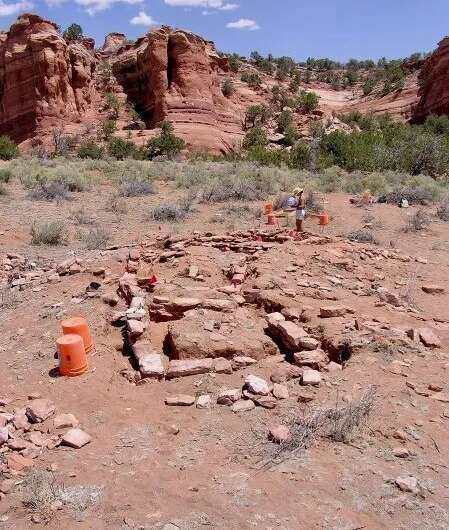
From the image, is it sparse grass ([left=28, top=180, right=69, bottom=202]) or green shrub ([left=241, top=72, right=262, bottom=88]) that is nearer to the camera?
sparse grass ([left=28, top=180, right=69, bottom=202])

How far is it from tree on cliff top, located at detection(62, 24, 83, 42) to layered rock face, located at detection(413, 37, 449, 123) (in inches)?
1244

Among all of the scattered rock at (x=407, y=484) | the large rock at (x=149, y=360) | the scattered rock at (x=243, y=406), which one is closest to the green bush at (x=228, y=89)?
the large rock at (x=149, y=360)

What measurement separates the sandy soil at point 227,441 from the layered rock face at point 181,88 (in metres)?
30.9

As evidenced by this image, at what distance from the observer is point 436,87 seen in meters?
43.8

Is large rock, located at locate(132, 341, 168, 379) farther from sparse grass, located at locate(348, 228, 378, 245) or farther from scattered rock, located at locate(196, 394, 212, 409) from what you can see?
sparse grass, located at locate(348, 228, 378, 245)

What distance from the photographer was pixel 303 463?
334cm

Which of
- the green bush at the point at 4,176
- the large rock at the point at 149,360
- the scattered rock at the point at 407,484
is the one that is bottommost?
the scattered rock at the point at 407,484

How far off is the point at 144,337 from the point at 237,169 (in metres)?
16.0

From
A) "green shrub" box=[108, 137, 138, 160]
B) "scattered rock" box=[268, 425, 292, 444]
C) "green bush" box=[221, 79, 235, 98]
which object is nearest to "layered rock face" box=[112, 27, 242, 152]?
"green bush" box=[221, 79, 235, 98]

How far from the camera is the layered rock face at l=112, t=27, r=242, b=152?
37.1 metres

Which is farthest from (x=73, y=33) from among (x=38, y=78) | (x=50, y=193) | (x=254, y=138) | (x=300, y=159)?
(x=50, y=193)

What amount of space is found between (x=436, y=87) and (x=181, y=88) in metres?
22.9

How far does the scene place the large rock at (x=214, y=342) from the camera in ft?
15.8

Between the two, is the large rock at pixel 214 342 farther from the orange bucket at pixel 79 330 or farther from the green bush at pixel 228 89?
the green bush at pixel 228 89
